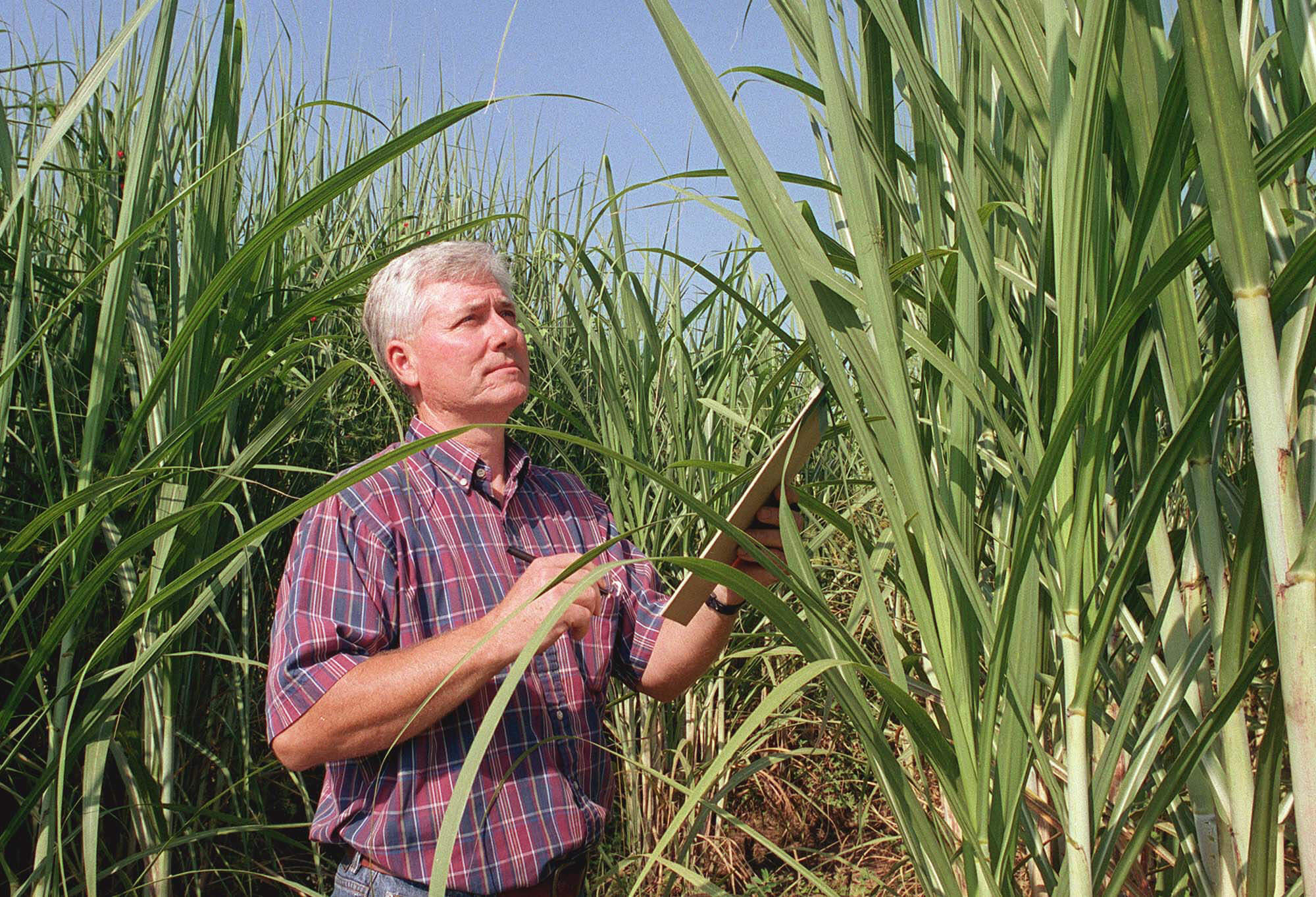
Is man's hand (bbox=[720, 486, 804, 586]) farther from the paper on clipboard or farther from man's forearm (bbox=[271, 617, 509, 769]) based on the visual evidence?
man's forearm (bbox=[271, 617, 509, 769])

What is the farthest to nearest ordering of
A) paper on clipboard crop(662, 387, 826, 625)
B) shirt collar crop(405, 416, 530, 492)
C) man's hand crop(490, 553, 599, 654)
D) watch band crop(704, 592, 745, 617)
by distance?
shirt collar crop(405, 416, 530, 492), watch band crop(704, 592, 745, 617), man's hand crop(490, 553, 599, 654), paper on clipboard crop(662, 387, 826, 625)

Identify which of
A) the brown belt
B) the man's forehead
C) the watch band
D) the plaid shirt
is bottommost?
the brown belt

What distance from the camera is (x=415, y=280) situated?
5.13 ft

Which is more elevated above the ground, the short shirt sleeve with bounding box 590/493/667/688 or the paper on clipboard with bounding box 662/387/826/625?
the paper on clipboard with bounding box 662/387/826/625

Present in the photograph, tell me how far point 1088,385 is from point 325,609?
37.9 inches

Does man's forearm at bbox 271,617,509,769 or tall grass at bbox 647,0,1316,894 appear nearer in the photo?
tall grass at bbox 647,0,1316,894

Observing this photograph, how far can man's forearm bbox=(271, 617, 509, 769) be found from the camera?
3.65 ft

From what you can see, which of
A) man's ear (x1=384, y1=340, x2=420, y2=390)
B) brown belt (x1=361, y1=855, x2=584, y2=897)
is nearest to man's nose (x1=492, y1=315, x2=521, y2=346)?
man's ear (x1=384, y1=340, x2=420, y2=390)

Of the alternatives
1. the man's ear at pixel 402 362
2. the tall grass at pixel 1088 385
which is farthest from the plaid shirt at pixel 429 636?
the tall grass at pixel 1088 385

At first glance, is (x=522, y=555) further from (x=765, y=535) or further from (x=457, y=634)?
(x=765, y=535)

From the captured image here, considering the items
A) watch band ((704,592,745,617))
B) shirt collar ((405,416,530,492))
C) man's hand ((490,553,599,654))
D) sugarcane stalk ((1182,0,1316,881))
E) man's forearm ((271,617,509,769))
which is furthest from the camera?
shirt collar ((405,416,530,492))

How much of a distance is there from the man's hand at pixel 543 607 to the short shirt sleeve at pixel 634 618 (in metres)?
0.34

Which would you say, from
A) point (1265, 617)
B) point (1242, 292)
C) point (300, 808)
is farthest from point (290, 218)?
point (300, 808)

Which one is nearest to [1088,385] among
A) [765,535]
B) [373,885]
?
[765,535]
